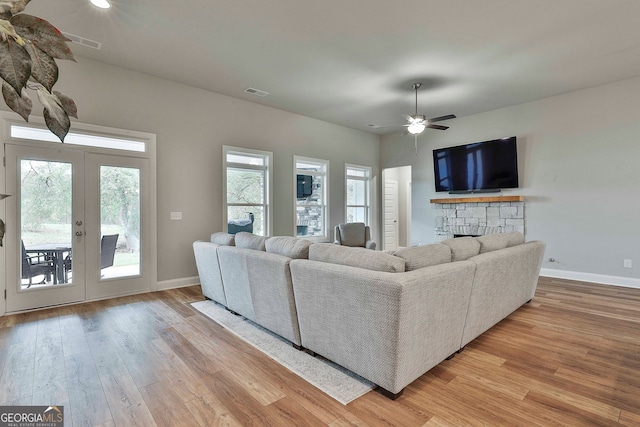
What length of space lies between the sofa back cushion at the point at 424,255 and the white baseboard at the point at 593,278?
13.2 feet

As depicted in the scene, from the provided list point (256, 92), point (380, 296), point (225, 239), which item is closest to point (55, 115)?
point (380, 296)

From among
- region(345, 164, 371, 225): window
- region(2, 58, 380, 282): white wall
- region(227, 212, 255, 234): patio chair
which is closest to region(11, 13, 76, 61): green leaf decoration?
region(2, 58, 380, 282): white wall

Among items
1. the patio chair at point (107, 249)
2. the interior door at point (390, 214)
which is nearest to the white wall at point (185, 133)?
the patio chair at point (107, 249)

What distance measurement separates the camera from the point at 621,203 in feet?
14.9

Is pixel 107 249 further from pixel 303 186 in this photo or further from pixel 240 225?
pixel 303 186

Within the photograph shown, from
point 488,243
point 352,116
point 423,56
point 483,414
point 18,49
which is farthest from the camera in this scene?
point 352,116

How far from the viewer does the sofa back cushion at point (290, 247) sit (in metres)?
2.52

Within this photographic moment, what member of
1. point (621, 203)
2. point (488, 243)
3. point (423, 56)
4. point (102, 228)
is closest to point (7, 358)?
point (102, 228)

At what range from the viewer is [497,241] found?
3.07 meters

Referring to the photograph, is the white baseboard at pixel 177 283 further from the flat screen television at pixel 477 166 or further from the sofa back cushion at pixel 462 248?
the flat screen television at pixel 477 166

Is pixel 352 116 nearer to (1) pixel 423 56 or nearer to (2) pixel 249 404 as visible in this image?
(1) pixel 423 56

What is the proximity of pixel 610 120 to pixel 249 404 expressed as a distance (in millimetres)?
6054

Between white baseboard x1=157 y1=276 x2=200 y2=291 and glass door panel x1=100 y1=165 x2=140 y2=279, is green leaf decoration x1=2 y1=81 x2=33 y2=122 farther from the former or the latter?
white baseboard x1=157 y1=276 x2=200 y2=291

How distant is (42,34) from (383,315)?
178 centimetres
